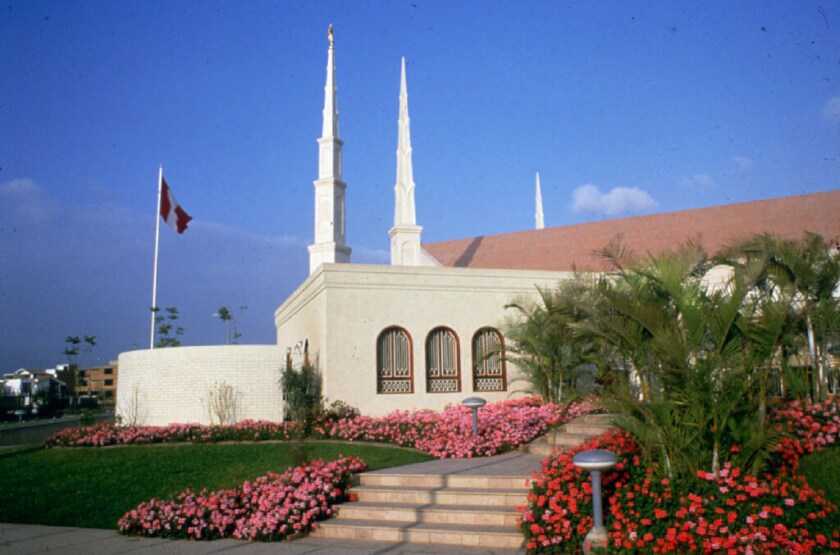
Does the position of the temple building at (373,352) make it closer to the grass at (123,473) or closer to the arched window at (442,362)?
the arched window at (442,362)

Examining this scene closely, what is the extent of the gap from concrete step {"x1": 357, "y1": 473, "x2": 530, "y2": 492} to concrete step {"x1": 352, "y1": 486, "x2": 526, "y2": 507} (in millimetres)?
119

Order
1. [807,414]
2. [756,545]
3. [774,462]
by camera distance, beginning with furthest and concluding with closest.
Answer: [807,414] < [774,462] < [756,545]

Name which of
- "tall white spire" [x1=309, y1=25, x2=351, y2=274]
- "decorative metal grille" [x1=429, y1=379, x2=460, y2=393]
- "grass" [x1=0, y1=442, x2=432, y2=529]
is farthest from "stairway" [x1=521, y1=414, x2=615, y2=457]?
"tall white spire" [x1=309, y1=25, x2=351, y2=274]

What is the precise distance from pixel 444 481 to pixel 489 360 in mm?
8745

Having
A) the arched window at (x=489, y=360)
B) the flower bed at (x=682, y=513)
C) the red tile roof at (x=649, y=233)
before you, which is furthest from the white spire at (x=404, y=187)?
the flower bed at (x=682, y=513)

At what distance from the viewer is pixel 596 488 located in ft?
22.2

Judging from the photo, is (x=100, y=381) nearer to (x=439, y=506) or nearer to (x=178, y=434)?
(x=178, y=434)

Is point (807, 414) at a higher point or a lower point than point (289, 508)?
higher

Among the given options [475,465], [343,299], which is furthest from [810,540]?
[343,299]

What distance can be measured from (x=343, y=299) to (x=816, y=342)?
9928mm

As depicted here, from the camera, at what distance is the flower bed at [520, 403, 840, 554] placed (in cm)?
636

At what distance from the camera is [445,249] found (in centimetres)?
3559

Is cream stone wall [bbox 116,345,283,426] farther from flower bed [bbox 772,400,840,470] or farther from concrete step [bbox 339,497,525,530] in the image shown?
flower bed [bbox 772,400,840,470]

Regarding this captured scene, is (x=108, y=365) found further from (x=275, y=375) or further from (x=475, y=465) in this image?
(x=475, y=465)
